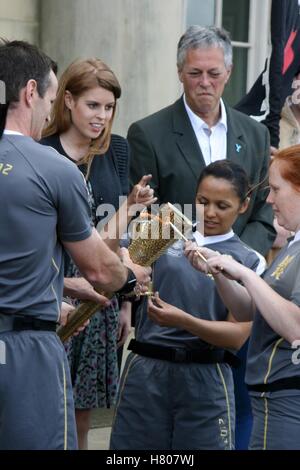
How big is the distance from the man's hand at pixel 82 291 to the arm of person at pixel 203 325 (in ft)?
0.68

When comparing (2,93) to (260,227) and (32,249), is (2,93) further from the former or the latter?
(260,227)

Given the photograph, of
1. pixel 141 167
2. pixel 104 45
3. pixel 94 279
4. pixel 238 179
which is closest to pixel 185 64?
pixel 141 167

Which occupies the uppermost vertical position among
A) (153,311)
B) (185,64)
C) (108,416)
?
(185,64)

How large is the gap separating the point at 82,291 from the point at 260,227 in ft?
4.29

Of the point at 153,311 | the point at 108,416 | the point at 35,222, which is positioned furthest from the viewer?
the point at 108,416

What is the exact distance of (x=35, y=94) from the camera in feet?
14.6

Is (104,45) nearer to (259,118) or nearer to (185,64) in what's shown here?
(259,118)

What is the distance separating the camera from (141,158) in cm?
608

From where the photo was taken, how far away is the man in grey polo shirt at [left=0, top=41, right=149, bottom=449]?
14.1 feet

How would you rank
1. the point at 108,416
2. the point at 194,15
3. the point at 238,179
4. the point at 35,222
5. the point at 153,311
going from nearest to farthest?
the point at 35,222
the point at 153,311
the point at 238,179
the point at 108,416
the point at 194,15

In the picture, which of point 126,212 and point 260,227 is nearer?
point 126,212

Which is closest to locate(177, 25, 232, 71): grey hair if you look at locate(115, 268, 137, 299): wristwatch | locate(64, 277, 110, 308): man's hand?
locate(64, 277, 110, 308): man's hand

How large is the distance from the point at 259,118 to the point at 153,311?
9.14 feet

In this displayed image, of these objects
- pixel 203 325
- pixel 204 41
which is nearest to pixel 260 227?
pixel 204 41
